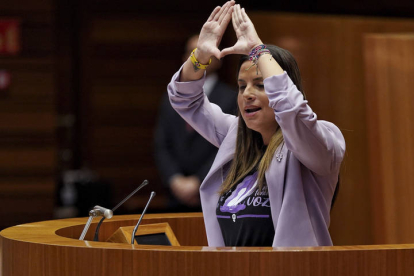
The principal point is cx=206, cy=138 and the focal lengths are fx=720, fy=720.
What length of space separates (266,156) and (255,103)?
15 cm

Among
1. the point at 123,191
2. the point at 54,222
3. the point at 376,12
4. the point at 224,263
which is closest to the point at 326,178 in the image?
the point at 224,263

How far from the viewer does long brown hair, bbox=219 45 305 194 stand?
202 centimetres

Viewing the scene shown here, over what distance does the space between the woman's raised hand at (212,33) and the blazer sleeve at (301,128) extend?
0.42 metres

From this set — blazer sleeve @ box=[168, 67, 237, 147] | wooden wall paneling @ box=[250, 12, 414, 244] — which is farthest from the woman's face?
wooden wall paneling @ box=[250, 12, 414, 244]

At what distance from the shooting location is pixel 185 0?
6.08 metres

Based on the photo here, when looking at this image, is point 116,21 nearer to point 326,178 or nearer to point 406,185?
point 406,185

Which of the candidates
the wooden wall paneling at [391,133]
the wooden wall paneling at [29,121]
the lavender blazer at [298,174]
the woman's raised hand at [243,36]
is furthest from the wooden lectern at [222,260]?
the wooden wall paneling at [29,121]

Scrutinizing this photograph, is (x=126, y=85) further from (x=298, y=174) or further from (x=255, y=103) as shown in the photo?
(x=298, y=174)

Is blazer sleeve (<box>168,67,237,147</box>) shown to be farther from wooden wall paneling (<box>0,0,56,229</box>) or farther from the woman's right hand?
wooden wall paneling (<box>0,0,56,229</box>)

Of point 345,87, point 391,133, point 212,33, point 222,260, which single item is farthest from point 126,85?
point 222,260

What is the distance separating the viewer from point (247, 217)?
6.42ft

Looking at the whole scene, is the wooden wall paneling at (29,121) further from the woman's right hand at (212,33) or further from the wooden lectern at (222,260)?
the wooden lectern at (222,260)

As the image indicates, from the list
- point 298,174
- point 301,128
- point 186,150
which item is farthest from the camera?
point 186,150

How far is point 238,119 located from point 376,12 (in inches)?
138
